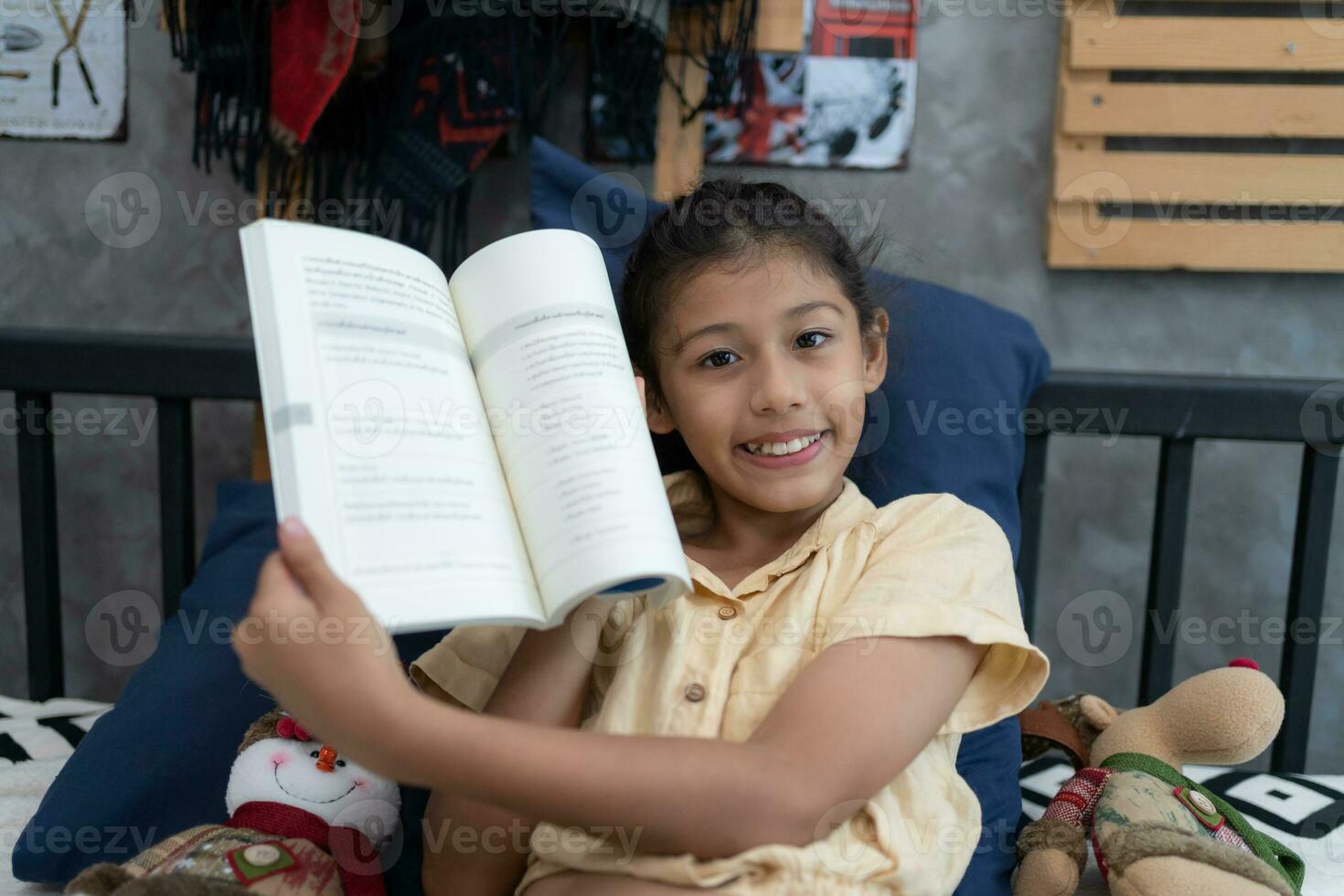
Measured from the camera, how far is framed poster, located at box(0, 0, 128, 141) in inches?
60.2

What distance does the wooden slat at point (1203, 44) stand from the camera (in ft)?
4.73

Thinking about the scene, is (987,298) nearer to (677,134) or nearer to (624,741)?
(677,134)

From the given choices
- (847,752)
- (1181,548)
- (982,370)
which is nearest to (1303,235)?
(1181,548)

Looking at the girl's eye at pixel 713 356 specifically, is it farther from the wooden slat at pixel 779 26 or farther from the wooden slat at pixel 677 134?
the wooden slat at pixel 779 26

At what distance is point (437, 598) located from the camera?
1.80 ft

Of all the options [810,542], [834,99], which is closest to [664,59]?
[834,99]

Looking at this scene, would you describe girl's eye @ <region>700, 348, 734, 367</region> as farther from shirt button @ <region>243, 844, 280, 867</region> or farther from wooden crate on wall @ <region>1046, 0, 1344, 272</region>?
wooden crate on wall @ <region>1046, 0, 1344, 272</region>

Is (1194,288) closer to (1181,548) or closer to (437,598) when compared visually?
(1181,548)

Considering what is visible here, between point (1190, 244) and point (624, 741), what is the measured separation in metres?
1.27

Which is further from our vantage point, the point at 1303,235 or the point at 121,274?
the point at 121,274

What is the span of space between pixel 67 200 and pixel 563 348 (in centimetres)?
130

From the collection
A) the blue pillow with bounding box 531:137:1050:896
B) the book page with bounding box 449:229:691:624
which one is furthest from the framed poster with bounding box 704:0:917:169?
the book page with bounding box 449:229:691:624

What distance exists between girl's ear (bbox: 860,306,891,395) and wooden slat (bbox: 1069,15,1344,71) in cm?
79

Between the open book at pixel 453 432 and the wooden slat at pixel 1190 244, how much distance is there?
3.42 feet
